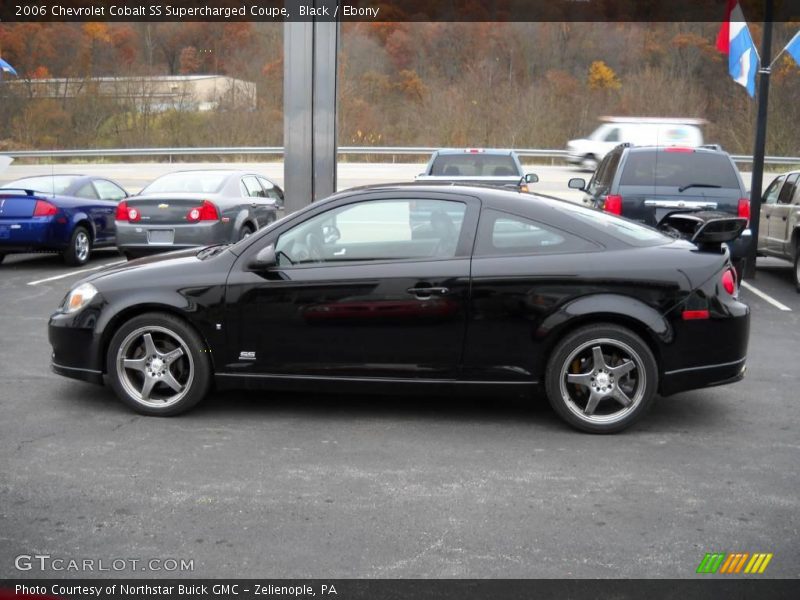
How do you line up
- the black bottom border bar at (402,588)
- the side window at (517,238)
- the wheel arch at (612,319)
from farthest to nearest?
the side window at (517,238)
the wheel arch at (612,319)
the black bottom border bar at (402,588)

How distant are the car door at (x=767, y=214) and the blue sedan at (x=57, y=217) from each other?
32.4 ft

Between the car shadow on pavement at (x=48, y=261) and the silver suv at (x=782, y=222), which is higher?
the silver suv at (x=782, y=222)

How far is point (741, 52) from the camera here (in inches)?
551

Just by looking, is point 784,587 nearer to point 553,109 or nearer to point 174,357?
point 174,357

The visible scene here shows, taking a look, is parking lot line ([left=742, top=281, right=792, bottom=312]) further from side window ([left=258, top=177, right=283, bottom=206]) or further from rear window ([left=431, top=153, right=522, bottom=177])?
side window ([left=258, top=177, right=283, bottom=206])

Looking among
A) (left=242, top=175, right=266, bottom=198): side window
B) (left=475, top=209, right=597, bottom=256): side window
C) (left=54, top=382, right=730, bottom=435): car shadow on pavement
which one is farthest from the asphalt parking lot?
(left=242, top=175, right=266, bottom=198): side window

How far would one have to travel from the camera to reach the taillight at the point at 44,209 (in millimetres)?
13695

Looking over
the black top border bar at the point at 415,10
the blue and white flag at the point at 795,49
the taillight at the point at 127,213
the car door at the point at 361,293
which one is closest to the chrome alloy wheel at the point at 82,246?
the taillight at the point at 127,213

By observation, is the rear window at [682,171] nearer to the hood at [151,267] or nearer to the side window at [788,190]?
the side window at [788,190]

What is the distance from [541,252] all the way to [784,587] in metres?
2.72

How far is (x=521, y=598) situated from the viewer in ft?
12.2

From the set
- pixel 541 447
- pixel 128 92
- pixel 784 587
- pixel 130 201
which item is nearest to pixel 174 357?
pixel 541 447

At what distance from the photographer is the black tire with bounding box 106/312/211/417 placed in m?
6.16

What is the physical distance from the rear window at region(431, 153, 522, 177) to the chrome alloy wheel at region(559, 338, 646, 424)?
10.3 meters
